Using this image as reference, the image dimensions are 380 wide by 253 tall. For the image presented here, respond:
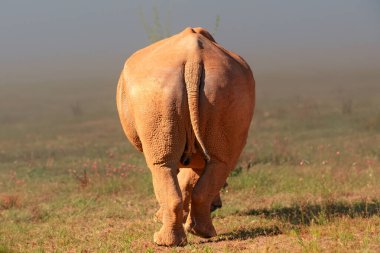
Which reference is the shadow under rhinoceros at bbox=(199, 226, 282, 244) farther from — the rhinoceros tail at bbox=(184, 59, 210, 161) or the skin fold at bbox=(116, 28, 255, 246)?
the rhinoceros tail at bbox=(184, 59, 210, 161)

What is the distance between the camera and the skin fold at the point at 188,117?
604 cm

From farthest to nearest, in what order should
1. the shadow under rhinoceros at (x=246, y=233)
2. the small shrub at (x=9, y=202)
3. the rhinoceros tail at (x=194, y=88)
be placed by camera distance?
the small shrub at (x=9, y=202) < the shadow under rhinoceros at (x=246, y=233) < the rhinoceros tail at (x=194, y=88)

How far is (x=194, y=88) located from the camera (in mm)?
5996

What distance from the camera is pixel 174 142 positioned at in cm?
611

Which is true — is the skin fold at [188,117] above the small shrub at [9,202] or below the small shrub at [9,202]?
above

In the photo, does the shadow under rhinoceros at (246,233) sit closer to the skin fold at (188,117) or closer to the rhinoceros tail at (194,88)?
the skin fold at (188,117)

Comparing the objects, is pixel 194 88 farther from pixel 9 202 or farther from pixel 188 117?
pixel 9 202

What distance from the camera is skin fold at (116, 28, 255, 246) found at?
604 centimetres

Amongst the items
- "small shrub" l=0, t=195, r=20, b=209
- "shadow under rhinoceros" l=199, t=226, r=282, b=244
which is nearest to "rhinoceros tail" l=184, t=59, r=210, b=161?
"shadow under rhinoceros" l=199, t=226, r=282, b=244

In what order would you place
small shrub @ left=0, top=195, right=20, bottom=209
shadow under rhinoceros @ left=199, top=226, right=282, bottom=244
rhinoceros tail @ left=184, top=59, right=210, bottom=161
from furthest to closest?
small shrub @ left=0, top=195, right=20, bottom=209 < shadow under rhinoceros @ left=199, top=226, right=282, bottom=244 < rhinoceros tail @ left=184, top=59, right=210, bottom=161

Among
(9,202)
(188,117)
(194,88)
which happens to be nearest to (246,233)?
(188,117)

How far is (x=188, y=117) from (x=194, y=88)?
0.84 feet

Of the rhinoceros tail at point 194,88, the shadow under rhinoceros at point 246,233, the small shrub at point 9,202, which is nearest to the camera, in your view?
the rhinoceros tail at point 194,88

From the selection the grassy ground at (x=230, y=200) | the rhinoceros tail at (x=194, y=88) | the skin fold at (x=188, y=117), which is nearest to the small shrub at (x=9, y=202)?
the grassy ground at (x=230, y=200)
